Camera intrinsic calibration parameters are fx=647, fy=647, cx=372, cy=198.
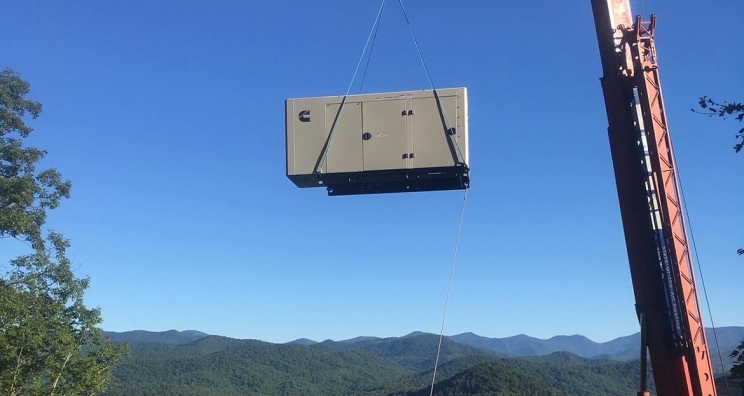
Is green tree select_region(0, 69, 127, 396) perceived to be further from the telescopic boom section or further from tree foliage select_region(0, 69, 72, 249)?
the telescopic boom section

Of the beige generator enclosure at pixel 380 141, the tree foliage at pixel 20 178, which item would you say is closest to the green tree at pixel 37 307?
the tree foliage at pixel 20 178

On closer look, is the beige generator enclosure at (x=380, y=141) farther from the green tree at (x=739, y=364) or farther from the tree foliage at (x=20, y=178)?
the tree foliage at (x=20, y=178)

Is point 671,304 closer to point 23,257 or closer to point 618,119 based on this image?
point 618,119

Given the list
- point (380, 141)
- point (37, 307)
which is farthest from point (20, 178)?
point (380, 141)

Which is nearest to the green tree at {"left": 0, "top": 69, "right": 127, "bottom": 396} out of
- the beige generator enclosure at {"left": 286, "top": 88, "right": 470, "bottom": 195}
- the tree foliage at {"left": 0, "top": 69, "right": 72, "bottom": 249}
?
the tree foliage at {"left": 0, "top": 69, "right": 72, "bottom": 249}

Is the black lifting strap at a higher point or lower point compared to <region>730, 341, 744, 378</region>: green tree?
higher

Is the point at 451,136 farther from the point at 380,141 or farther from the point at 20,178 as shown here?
the point at 20,178
